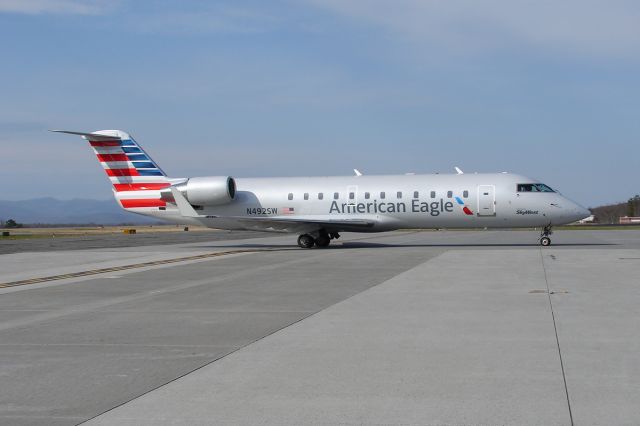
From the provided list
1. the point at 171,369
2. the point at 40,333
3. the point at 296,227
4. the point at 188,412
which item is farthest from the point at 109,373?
the point at 296,227

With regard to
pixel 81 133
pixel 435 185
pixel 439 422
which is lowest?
pixel 439 422

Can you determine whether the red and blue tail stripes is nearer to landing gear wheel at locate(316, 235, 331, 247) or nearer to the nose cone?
landing gear wheel at locate(316, 235, 331, 247)

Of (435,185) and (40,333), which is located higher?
(435,185)

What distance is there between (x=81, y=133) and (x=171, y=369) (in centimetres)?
2726

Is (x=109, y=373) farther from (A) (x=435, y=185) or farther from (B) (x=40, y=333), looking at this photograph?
(A) (x=435, y=185)

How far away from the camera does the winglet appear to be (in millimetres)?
31844

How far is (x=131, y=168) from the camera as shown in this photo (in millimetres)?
33438

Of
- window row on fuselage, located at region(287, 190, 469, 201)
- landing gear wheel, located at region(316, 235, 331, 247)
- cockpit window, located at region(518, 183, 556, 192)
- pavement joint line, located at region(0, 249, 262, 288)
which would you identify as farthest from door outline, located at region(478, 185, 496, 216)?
pavement joint line, located at region(0, 249, 262, 288)

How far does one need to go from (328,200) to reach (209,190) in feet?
17.6

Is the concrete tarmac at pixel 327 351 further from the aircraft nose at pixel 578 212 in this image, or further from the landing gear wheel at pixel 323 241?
the landing gear wheel at pixel 323 241

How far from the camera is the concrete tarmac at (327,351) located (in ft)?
18.2

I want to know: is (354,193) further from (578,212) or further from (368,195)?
(578,212)

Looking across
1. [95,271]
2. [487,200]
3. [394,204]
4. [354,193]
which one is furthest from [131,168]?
[487,200]

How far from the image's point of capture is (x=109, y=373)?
691cm
